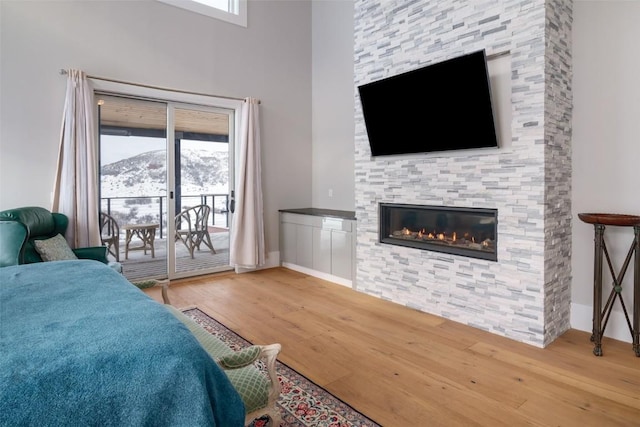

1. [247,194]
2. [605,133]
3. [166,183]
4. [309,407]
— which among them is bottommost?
[309,407]

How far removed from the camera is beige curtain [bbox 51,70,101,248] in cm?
368

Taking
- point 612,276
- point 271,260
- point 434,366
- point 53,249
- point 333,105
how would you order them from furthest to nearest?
1. point 271,260
2. point 333,105
3. point 53,249
4. point 612,276
5. point 434,366

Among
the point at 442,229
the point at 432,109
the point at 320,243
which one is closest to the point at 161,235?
the point at 320,243

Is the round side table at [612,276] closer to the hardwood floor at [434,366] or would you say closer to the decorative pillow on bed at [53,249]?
the hardwood floor at [434,366]

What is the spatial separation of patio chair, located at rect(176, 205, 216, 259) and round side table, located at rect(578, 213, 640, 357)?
4.06 m

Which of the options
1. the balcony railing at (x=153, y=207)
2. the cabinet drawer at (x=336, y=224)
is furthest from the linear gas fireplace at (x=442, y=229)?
the balcony railing at (x=153, y=207)

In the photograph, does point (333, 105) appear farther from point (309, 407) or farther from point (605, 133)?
point (309, 407)

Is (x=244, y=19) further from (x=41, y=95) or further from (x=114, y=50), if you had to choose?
(x=41, y=95)

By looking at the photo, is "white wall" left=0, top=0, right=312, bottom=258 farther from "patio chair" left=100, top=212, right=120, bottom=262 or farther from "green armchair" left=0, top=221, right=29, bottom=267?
"green armchair" left=0, top=221, right=29, bottom=267

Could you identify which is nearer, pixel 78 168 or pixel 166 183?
pixel 78 168

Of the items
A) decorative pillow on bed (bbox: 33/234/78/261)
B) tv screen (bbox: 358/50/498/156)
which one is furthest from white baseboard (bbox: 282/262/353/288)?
decorative pillow on bed (bbox: 33/234/78/261)

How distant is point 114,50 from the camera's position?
3988 millimetres

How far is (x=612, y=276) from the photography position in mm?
2764

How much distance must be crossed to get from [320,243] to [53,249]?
2.74 m
